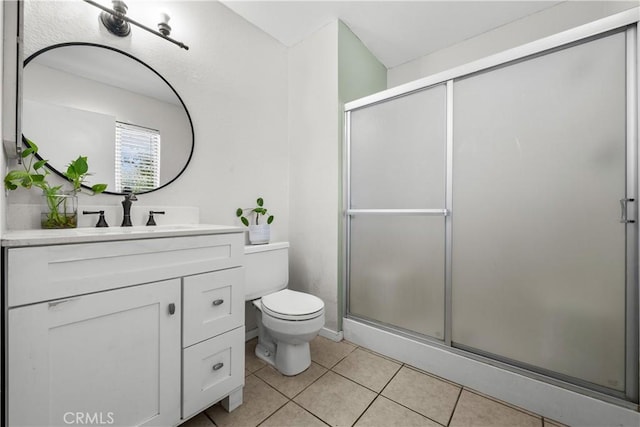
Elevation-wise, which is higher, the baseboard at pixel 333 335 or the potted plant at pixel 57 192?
the potted plant at pixel 57 192

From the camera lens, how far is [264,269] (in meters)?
1.82

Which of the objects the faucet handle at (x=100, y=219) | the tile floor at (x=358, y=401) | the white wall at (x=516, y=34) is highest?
the white wall at (x=516, y=34)

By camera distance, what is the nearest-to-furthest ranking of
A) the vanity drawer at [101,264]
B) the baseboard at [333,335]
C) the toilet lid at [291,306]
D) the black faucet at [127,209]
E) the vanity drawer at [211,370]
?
the vanity drawer at [101,264] → the vanity drawer at [211,370] → the black faucet at [127,209] → the toilet lid at [291,306] → the baseboard at [333,335]

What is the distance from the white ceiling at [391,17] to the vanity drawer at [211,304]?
1.89 meters

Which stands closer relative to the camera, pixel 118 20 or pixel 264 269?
pixel 118 20

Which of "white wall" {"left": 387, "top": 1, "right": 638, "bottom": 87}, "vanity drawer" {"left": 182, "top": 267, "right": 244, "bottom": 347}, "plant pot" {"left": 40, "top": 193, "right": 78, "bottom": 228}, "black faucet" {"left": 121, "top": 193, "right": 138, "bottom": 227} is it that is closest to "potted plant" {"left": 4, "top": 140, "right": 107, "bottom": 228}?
"plant pot" {"left": 40, "top": 193, "right": 78, "bottom": 228}

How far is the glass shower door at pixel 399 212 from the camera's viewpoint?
164 cm

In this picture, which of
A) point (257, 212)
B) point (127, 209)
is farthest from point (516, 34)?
point (127, 209)

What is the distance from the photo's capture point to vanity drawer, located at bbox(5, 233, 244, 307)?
2.50 feet

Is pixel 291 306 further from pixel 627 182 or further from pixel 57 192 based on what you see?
pixel 627 182

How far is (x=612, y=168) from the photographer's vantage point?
45.6 inches

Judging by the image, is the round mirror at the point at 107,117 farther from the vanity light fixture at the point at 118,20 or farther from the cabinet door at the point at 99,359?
the cabinet door at the point at 99,359

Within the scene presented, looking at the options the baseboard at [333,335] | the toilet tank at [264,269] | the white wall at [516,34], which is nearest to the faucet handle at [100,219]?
the toilet tank at [264,269]

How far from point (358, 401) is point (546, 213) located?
135 cm
